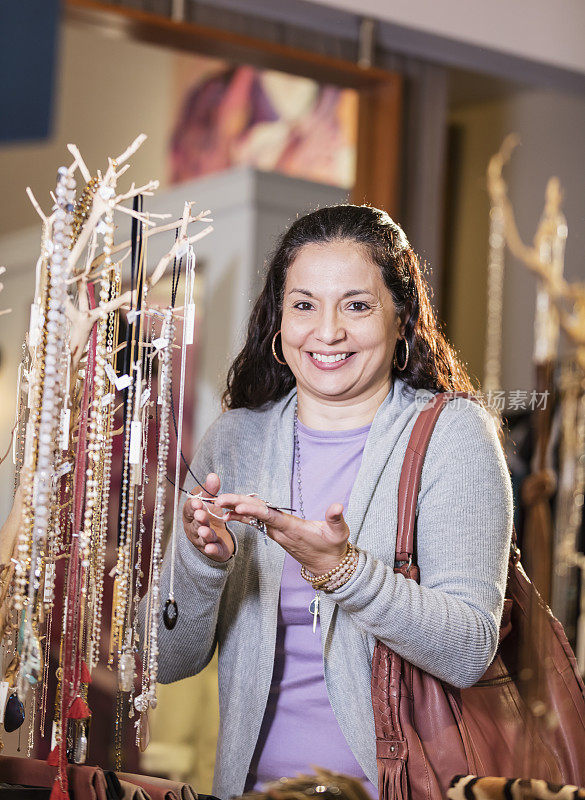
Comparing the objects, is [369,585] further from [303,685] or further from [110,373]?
→ [110,373]

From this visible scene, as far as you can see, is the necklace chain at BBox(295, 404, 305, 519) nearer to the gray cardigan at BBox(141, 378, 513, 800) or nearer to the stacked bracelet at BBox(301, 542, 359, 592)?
the gray cardigan at BBox(141, 378, 513, 800)

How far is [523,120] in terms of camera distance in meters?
3.49

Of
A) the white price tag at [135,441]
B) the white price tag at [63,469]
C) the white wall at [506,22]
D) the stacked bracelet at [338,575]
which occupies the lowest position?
the stacked bracelet at [338,575]

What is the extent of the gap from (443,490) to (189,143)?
3.19 m

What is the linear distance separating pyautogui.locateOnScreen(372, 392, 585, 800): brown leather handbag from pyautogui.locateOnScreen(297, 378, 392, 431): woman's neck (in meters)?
0.08

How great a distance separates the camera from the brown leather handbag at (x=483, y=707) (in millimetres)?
1164

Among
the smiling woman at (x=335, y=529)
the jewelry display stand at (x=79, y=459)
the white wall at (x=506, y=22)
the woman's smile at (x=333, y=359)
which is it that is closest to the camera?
the jewelry display stand at (x=79, y=459)

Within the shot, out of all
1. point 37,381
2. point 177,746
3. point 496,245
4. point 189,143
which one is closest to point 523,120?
point 496,245

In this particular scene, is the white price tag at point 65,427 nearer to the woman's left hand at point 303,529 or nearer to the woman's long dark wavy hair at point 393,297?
the woman's left hand at point 303,529

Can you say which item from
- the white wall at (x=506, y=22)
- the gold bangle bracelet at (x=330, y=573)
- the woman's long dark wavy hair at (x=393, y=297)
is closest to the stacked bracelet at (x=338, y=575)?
the gold bangle bracelet at (x=330, y=573)

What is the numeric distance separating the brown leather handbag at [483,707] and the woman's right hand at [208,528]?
0.21 metres

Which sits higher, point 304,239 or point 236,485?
point 304,239

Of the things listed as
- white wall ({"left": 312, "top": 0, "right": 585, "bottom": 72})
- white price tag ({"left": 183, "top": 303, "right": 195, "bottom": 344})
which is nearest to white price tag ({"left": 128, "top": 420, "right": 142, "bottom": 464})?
white price tag ({"left": 183, "top": 303, "right": 195, "bottom": 344})

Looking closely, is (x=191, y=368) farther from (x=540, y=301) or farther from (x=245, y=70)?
(x=245, y=70)
